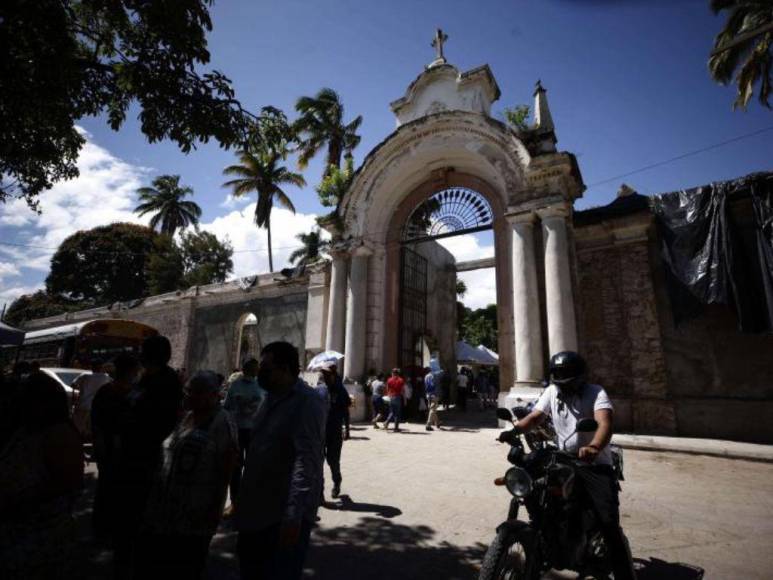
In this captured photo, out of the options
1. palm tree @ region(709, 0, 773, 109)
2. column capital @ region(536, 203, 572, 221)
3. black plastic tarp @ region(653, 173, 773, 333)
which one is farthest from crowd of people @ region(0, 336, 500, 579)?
palm tree @ region(709, 0, 773, 109)

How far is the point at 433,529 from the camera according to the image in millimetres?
3932

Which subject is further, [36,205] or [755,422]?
[755,422]

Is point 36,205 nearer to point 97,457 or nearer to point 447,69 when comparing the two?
point 97,457

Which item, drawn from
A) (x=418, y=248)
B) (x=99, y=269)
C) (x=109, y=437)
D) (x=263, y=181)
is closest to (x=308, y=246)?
(x=263, y=181)

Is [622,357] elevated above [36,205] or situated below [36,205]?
below

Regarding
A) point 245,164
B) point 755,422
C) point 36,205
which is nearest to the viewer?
point 36,205

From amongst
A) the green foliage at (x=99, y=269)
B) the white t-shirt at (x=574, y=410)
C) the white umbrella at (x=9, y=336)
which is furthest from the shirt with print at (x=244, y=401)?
the green foliage at (x=99, y=269)

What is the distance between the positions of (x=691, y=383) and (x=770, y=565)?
6.95 meters

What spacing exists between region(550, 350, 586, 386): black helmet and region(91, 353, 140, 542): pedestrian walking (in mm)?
3190

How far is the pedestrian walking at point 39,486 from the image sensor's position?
6.61 ft

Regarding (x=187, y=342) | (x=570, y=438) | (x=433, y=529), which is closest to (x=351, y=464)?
(x=433, y=529)

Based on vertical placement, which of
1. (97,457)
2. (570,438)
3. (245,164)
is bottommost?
(97,457)

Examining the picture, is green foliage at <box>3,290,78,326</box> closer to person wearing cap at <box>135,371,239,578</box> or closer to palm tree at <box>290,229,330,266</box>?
palm tree at <box>290,229,330,266</box>

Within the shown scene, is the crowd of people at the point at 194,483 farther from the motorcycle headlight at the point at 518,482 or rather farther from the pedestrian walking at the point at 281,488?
the motorcycle headlight at the point at 518,482
